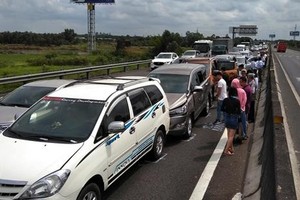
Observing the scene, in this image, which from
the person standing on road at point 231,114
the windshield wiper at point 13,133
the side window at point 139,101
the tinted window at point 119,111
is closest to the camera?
the windshield wiper at point 13,133

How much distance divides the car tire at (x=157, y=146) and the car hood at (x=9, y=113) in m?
2.93

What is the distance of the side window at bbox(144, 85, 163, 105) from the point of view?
845 cm

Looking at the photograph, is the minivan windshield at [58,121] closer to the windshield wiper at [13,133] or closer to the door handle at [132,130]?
the windshield wiper at [13,133]

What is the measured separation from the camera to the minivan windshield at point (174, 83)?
11553 millimetres

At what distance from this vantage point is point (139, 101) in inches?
306

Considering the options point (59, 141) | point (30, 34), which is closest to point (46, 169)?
point (59, 141)

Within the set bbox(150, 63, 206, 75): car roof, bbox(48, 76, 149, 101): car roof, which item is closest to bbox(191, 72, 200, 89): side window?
bbox(150, 63, 206, 75): car roof

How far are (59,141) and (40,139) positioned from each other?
291 mm

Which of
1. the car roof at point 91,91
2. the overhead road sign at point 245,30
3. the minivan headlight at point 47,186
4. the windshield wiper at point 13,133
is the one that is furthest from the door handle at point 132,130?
the overhead road sign at point 245,30

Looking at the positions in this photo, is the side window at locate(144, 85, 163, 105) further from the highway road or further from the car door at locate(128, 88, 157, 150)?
the highway road

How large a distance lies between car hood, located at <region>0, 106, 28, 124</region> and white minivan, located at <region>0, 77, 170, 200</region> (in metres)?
2.23

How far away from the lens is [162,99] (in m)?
9.09

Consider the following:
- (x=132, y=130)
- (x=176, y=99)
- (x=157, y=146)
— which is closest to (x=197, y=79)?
(x=176, y=99)

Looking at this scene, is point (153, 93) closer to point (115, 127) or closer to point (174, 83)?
point (115, 127)
